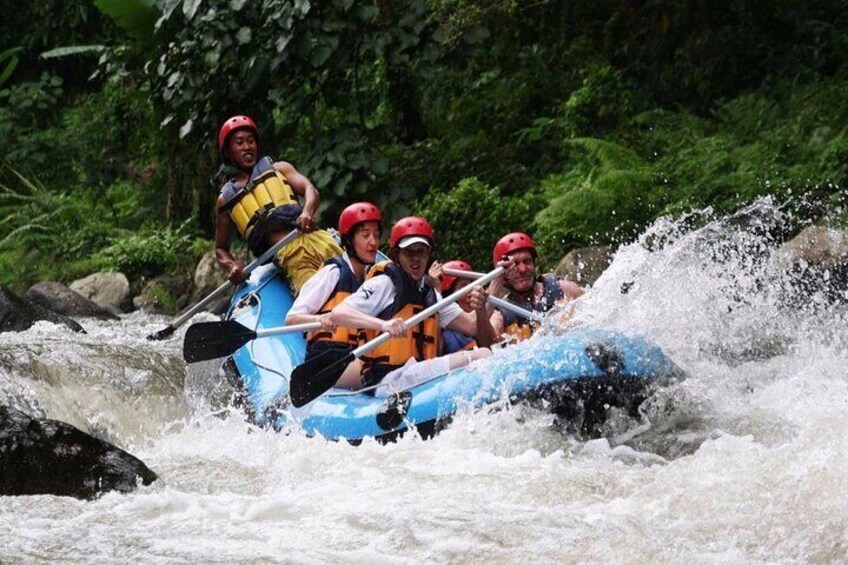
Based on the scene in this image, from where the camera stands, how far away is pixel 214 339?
6914 millimetres

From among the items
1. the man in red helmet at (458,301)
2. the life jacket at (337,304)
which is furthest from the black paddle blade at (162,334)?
the life jacket at (337,304)

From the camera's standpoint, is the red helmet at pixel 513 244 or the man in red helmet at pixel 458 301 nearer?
the man in red helmet at pixel 458 301

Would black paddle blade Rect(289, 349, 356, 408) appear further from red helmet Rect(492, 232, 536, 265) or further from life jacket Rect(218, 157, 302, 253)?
life jacket Rect(218, 157, 302, 253)

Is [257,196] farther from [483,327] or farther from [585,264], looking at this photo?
[585,264]

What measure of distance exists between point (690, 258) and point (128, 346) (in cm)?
380

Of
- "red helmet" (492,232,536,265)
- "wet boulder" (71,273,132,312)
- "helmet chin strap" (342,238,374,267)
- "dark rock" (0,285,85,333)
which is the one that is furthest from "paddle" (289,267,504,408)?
"wet boulder" (71,273,132,312)

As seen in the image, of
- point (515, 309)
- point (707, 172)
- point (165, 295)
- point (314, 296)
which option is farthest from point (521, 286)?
point (165, 295)

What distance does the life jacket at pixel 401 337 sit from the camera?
21.3 ft

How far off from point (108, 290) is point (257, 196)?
18.6ft

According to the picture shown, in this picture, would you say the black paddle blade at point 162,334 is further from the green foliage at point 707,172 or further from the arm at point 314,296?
the green foliage at point 707,172

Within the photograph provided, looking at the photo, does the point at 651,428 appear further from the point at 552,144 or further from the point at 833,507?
the point at 552,144

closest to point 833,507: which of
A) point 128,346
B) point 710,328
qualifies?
point 710,328

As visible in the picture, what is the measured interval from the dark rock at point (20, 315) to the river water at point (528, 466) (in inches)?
73.3

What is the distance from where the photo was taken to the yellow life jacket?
8070 mm
